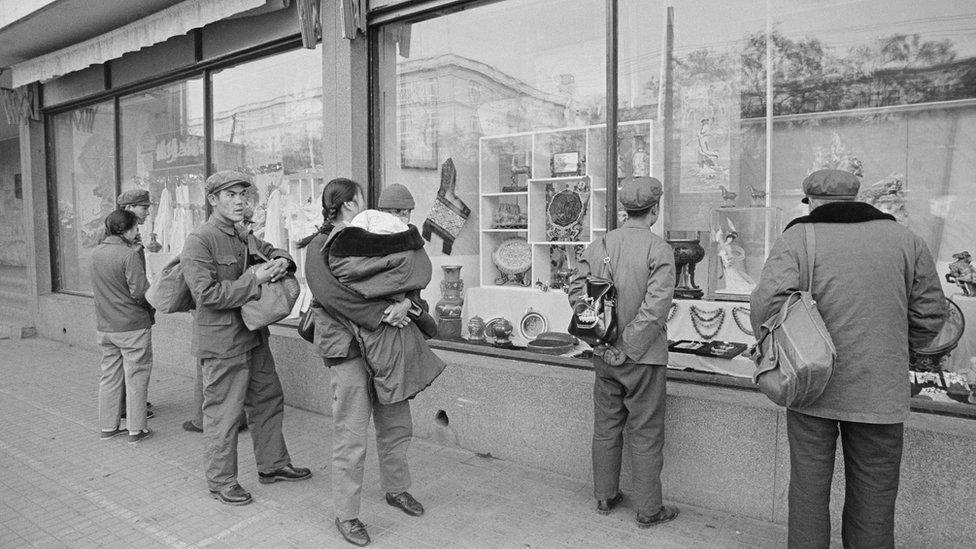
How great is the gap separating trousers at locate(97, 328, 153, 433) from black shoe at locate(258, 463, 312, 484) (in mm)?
1538

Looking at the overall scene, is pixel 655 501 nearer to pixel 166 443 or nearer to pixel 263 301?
pixel 263 301

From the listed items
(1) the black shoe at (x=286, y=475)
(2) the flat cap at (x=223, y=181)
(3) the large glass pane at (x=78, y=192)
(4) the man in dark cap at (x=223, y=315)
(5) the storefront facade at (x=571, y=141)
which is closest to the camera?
(4) the man in dark cap at (x=223, y=315)

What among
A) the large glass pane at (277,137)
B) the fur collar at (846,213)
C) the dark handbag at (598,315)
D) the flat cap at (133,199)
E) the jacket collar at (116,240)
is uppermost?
the large glass pane at (277,137)

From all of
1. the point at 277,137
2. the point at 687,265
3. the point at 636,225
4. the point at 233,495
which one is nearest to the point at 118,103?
the point at 277,137

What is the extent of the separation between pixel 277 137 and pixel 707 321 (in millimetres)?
5036

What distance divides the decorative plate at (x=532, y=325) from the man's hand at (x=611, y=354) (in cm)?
214

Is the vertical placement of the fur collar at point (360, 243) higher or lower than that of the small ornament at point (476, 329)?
higher

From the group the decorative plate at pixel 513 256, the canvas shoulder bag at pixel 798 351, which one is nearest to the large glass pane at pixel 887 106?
the decorative plate at pixel 513 256

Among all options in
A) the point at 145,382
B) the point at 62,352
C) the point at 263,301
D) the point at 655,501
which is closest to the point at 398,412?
the point at 263,301

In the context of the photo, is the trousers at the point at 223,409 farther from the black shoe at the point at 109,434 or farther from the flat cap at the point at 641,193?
the flat cap at the point at 641,193

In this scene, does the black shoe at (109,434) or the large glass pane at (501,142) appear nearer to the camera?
the black shoe at (109,434)

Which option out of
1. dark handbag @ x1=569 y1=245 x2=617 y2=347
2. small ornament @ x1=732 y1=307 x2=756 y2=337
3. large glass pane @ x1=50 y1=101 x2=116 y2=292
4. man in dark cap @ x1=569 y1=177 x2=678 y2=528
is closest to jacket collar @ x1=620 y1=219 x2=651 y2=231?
man in dark cap @ x1=569 y1=177 x2=678 y2=528

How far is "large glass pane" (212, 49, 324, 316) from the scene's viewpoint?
735 cm

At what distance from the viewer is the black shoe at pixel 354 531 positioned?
11.9ft
